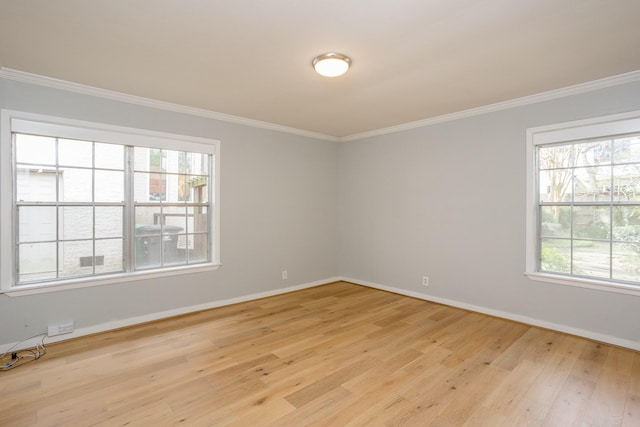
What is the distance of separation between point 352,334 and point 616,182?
304 cm

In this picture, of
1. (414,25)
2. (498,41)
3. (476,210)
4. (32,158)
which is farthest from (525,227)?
(32,158)

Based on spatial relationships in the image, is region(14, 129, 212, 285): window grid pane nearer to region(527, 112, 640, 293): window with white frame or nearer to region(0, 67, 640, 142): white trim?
region(0, 67, 640, 142): white trim

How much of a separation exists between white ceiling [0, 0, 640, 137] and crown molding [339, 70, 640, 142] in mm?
129

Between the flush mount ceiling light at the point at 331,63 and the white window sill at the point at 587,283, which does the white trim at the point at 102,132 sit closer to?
the flush mount ceiling light at the point at 331,63

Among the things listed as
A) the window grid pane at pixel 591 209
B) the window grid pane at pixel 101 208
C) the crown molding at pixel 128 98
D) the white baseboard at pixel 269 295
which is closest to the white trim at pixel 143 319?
the white baseboard at pixel 269 295

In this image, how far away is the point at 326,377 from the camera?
2.53m

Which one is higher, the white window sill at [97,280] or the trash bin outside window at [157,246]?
the trash bin outside window at [157,246]

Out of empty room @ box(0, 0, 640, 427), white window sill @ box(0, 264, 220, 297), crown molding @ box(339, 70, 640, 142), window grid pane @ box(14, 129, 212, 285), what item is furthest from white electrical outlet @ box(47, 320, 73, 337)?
crown molding @ box(339, 70, 640, 142)

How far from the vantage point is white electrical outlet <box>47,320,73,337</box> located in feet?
10.3

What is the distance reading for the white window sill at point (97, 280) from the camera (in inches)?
119

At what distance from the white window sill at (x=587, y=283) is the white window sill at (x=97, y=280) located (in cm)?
389

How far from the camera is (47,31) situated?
7.48ft

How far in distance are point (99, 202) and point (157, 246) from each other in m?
0.78

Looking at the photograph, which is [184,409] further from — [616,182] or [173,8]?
[616,182]
